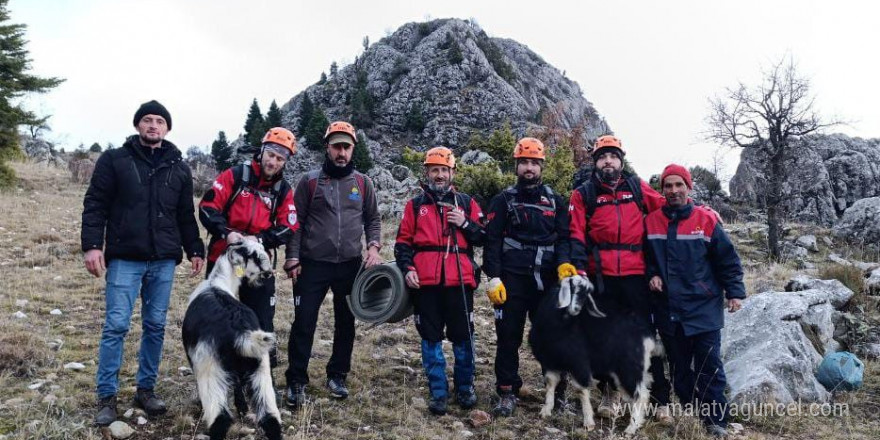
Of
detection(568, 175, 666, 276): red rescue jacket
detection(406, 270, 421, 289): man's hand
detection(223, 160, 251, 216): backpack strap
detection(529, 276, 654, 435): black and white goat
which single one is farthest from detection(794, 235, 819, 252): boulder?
detection(223, 160, 251, 216): backpack strap

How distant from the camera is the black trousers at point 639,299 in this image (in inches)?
199

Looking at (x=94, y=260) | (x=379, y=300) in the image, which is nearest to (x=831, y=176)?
(x=379, y=300)

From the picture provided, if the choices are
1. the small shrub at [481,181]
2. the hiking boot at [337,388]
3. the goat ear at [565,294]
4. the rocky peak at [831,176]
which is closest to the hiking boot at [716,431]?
the goat ear at [565,294]

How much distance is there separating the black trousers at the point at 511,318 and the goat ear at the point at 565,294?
1.10 feet

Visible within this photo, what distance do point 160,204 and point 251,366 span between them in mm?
1685

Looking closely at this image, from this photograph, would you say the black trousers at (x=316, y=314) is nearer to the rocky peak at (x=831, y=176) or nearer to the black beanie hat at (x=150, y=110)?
the black beanie hat at (x=150, y=110)

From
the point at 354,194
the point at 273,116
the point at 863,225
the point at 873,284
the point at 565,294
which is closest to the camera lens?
the point at 565,294

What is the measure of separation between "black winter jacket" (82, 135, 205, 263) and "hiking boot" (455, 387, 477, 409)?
9.46 feet

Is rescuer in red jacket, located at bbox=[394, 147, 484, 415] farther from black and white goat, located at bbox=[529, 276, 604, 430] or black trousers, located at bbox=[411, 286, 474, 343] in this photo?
black and white goat, located at bbox=[529, 276, 604, 430]

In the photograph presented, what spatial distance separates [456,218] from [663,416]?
2.64 metres

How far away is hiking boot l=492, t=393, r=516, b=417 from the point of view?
4926mm

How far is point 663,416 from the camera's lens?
4828mm

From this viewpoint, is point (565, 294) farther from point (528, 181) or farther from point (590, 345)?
point (528, 181)

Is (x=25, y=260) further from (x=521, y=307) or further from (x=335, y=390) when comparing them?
(x=521, y=307)
